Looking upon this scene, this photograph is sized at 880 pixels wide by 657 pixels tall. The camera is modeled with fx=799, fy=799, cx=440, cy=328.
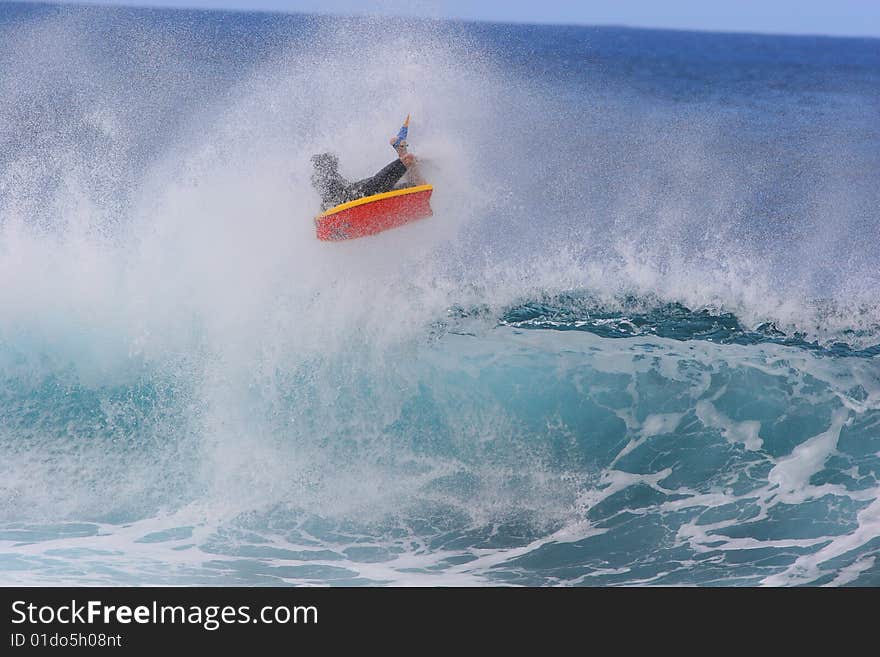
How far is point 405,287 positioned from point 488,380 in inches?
83.0

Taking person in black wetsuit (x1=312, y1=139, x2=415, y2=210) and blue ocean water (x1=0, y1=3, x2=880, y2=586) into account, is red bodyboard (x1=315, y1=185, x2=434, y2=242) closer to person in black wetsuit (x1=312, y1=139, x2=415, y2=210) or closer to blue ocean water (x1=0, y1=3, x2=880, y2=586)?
person in black wetsuit (x1=312, y1=139, x2=415, y2=210)

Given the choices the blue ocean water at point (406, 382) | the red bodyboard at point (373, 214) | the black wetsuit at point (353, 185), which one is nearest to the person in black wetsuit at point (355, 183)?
the black wetsuit at point (353, 185)

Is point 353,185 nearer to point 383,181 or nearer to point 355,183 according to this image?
point 355,183

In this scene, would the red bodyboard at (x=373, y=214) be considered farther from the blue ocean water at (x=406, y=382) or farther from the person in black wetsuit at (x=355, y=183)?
the blue ocean water at (x=406, y=382)

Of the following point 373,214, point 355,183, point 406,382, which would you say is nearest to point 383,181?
point 355,183

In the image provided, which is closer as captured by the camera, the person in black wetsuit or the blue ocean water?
the blue ocean water

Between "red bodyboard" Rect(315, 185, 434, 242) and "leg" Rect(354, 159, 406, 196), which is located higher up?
"leg" Rect(354, 159, 406, 196)

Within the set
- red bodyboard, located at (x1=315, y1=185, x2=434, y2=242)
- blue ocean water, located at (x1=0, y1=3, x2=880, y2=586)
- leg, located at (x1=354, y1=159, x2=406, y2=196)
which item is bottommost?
blue ocean water, located at (x1=0, y1=3, x2=880, y2=586)

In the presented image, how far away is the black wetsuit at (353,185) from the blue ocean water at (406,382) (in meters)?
1.31

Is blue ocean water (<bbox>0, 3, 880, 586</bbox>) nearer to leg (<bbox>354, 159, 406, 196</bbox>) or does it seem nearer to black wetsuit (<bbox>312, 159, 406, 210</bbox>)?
black wetsuit (<bbox>312, 159, 406, 210</bbox>)

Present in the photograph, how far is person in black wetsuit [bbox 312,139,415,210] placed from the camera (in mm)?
10922

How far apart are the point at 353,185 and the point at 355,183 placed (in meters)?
0.04

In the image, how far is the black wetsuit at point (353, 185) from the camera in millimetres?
10914

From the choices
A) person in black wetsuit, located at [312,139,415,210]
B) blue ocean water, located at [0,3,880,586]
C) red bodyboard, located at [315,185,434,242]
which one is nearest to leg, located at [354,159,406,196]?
person in black wetsuit, located at [312,139,415,210]
